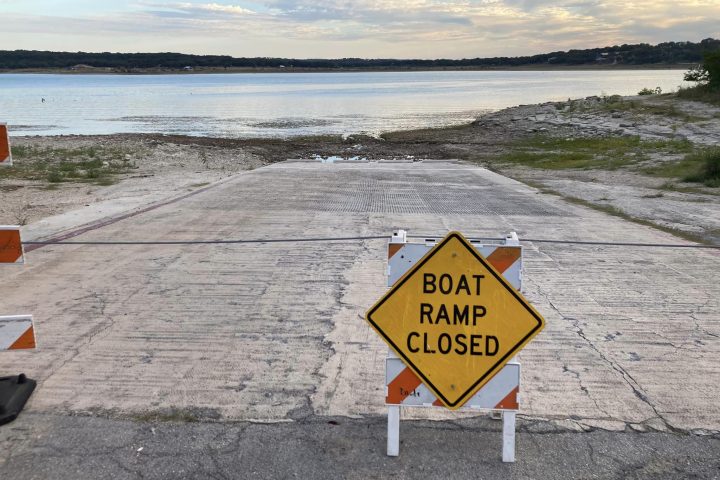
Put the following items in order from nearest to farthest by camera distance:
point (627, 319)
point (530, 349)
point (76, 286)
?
point (530, 349), point (627, 319), point (76, 286)

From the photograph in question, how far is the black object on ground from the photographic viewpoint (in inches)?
157

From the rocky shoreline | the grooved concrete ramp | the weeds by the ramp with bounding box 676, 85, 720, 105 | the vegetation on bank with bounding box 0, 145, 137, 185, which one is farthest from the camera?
the weeds by the ramp with bounding box 676, 85, 720, 105

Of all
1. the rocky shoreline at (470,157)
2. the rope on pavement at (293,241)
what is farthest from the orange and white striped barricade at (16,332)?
the rocky shoreline at (470,157)

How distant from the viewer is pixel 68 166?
20.0 metres

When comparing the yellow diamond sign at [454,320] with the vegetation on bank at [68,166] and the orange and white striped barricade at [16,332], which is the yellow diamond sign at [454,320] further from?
the vegetation on bank at [68,166]

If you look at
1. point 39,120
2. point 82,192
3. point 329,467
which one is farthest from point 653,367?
point 39,120

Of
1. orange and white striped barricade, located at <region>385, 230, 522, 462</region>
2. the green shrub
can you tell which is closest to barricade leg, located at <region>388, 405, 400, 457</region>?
orange and white striped barricade, located at <region>385, 230, 522, 462</region>

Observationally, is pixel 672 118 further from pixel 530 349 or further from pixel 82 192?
pixel 530 349

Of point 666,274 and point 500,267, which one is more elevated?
point 500,267

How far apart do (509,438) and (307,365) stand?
1.76 meters

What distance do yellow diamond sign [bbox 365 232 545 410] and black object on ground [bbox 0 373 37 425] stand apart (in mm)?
2341

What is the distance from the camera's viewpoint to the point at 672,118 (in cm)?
3244

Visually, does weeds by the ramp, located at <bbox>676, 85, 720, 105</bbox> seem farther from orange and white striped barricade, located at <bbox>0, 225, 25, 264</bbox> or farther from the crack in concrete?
orange and white striped barricade, located at <bbox>0, 225, 25, 264</bbox>

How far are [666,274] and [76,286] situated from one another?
21.2 ft
